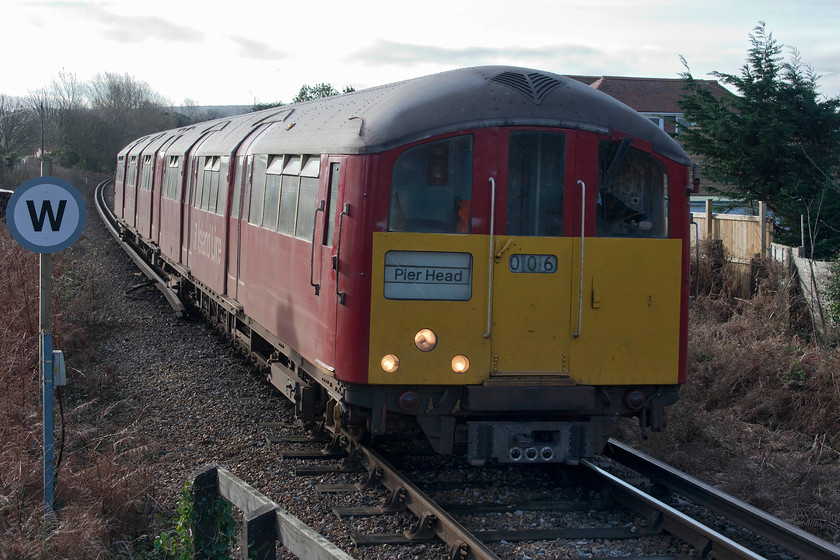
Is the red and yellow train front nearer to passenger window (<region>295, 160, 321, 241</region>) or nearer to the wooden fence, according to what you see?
passenger window (<region>295, 160, 321, 241</region>)

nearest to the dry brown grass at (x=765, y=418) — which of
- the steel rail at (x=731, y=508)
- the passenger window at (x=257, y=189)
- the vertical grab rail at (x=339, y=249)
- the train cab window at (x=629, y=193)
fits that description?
the steel rail at (x=731, y=508)

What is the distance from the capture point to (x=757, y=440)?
8.20 meters

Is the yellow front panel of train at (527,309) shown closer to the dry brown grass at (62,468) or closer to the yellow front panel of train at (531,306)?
the yellow front panel of train at (531,306)

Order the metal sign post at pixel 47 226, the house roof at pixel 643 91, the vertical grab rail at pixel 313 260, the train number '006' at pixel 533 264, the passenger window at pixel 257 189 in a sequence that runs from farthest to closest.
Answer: the house roof at pixel 643 91, the passenger window at pixel 257 189, the vertical grab rail at pixel 313 260, the train number '006' at pixel 533 264, the metal sign post at pixel 47 226

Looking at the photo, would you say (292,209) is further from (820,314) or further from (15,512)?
(820,314)

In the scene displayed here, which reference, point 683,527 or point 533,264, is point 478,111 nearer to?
Answer: point 533,264

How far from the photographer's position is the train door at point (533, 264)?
5.87 metres

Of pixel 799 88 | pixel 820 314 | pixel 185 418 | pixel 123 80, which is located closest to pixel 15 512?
pixel 185 418

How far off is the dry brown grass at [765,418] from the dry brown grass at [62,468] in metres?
4.58

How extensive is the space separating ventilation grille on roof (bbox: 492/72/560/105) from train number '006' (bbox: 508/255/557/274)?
1.11m

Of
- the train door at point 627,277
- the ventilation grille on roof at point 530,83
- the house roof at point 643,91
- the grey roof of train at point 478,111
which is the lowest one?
the train door at point 627,277

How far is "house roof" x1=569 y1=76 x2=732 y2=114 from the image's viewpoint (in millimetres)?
41688

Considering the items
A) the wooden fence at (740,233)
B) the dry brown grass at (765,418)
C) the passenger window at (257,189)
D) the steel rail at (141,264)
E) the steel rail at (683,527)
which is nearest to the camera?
the steel rail at (683,527)

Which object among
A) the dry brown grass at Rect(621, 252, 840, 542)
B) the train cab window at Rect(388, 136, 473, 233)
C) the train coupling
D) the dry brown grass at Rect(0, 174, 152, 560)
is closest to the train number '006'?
the train cab window at Rect(388, 136, 473, 233)
